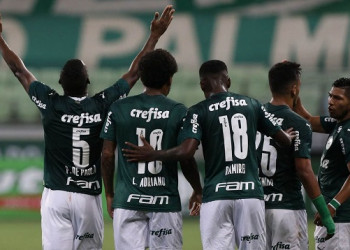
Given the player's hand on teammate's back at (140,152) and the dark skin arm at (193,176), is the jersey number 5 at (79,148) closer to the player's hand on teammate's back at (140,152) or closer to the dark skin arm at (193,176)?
the player's hand on teammate's back at (140,152)

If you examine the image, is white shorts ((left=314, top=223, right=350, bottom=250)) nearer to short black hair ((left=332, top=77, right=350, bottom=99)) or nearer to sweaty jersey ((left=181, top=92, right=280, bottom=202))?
sweaty jersey ((left=181, top=92, right=280, bottom=202))

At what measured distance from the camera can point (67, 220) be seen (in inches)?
256

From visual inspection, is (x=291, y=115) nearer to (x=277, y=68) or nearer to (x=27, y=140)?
(x=277, y=68)

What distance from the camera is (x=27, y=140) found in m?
15.8

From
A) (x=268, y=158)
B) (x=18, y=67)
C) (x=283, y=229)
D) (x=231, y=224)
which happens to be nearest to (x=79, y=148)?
(x=18, y=67)

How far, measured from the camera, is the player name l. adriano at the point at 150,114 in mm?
5988

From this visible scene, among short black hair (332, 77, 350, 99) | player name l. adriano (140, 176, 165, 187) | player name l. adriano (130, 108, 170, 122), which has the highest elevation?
short black hair (332, 77, 350, 99)

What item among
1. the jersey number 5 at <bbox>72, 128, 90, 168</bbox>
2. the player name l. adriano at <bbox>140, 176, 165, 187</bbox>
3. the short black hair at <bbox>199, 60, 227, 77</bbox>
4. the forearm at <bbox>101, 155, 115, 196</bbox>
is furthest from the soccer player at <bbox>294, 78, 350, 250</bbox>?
the jersey number 5 at <bbox>72, 128, 90, 168</bbox>

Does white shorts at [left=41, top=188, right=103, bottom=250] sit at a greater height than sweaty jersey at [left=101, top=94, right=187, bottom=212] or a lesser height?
lesser

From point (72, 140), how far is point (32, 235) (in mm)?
6793

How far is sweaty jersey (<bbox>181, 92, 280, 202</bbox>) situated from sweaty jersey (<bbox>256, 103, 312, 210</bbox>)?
0.45 m

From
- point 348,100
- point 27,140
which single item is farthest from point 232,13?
point 348,100

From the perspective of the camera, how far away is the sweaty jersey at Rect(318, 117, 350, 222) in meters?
6.65

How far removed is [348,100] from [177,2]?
16.0 m
